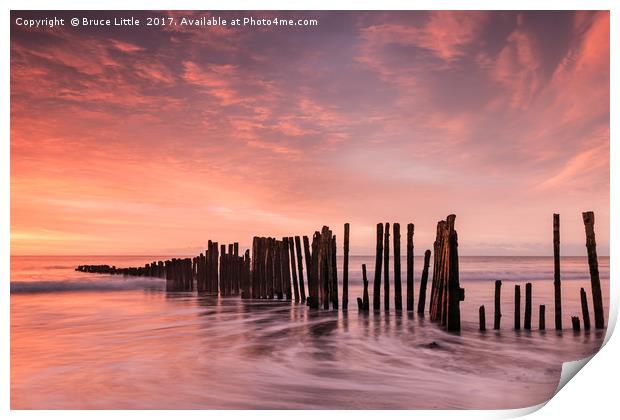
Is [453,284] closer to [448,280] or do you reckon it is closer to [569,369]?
[448,280]

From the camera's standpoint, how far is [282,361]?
8000mm

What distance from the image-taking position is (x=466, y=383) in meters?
7.11

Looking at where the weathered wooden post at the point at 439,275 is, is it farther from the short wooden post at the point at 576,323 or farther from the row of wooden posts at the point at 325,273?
the short wooden post at the point at 576,323

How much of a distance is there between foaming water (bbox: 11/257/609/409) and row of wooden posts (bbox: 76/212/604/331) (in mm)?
358

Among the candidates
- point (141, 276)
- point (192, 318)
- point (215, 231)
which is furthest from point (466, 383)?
point (141, 276)

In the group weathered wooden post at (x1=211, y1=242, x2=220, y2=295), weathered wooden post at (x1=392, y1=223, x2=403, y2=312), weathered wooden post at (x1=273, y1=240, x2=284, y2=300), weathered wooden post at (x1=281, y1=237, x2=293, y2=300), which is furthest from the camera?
weathered wooden post at (x1=211, y1=242, x2=220, y2=295)

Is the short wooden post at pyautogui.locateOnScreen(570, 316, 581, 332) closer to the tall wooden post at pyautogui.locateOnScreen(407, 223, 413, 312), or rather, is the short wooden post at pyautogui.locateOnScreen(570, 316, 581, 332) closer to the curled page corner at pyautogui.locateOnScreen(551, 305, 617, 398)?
the curled page corner at pyautogui.locateOnScreen(551, 305, 617, 398)

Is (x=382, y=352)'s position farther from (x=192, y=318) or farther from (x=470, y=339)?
(x=192, y=318)

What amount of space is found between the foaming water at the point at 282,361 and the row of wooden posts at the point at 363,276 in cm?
36

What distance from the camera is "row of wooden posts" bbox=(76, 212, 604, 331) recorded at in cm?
973

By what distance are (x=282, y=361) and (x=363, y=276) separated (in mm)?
4665

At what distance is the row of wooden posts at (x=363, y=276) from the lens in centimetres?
973

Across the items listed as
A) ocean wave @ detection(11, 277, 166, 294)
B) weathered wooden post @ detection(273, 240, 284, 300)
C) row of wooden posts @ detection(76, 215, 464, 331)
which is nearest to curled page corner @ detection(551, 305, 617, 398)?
row of wooden posts @ detection(76, 215, 464, 331)
